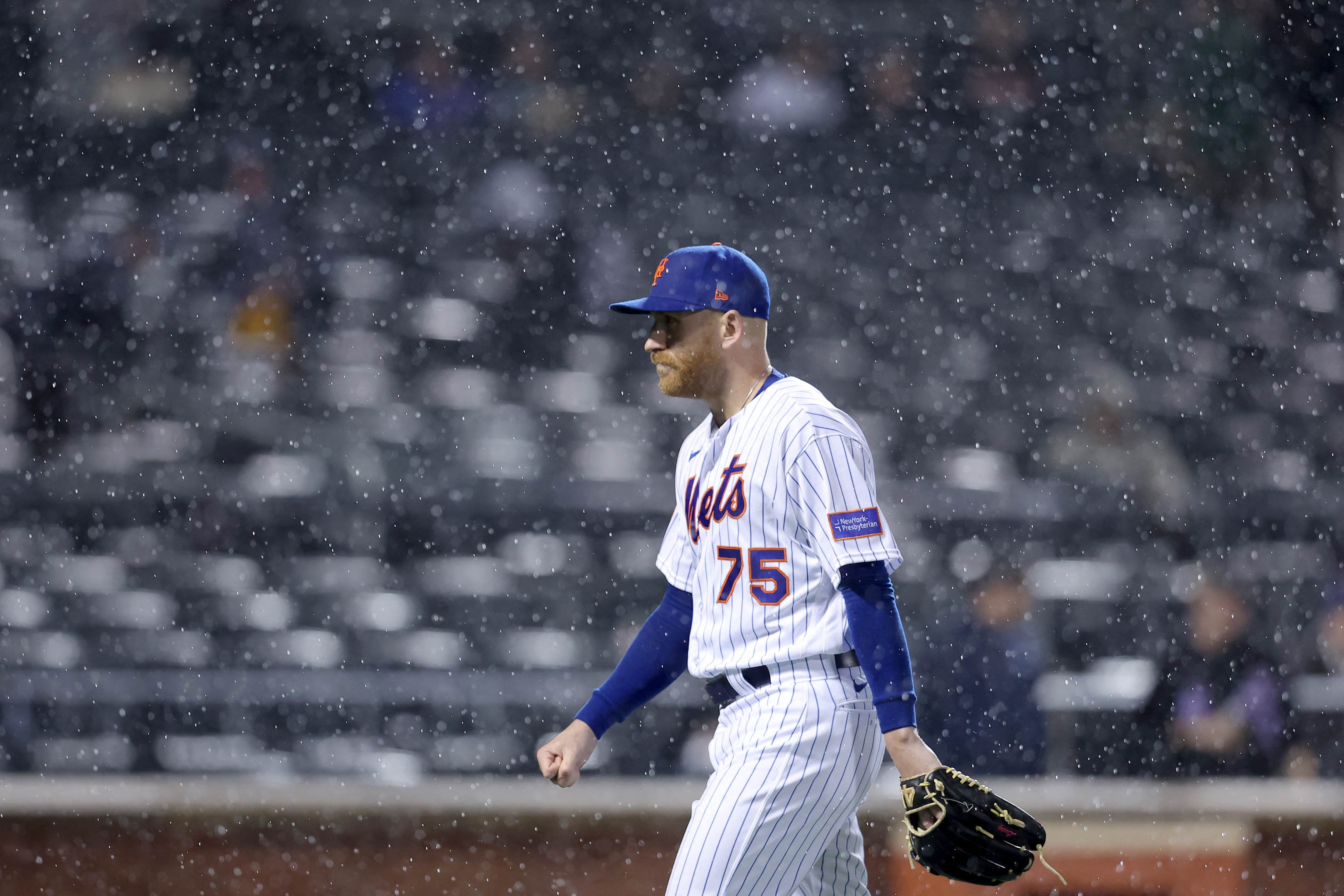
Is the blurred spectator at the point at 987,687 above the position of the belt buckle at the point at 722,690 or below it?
below

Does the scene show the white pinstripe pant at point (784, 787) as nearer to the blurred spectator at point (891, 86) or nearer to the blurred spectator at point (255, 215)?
the blurred spectator at point (255, 215)

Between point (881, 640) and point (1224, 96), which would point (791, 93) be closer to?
point (1224, 96)

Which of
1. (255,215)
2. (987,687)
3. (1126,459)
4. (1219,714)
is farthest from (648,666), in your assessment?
(255,215)

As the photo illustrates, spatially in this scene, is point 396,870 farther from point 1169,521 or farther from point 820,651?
point 1169,521

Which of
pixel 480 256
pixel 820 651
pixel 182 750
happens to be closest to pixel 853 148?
pixel 480 256

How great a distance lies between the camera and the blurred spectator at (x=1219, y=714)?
476 centimetres

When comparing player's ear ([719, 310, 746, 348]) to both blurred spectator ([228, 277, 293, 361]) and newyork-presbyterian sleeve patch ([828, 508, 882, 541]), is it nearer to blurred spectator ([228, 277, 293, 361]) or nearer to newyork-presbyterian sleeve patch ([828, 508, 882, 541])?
newyork-presbyterian sleeve patch ([828, 508, 882, 541])

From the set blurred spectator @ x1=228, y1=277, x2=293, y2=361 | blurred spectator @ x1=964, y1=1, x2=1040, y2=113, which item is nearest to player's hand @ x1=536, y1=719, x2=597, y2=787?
blurred spectator @ x1=228, y1=277, x2=293, y2=361

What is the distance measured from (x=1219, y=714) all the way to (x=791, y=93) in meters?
3.95

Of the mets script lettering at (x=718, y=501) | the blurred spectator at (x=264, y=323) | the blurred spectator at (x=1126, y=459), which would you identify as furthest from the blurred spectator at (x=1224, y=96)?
the mets script lettering at (x=718, y=501)

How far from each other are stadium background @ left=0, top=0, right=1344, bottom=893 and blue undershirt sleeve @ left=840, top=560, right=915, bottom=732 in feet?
8.24

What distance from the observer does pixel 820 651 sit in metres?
1.62

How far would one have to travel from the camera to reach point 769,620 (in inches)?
65.3

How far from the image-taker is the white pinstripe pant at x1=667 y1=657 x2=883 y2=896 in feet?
5.20
